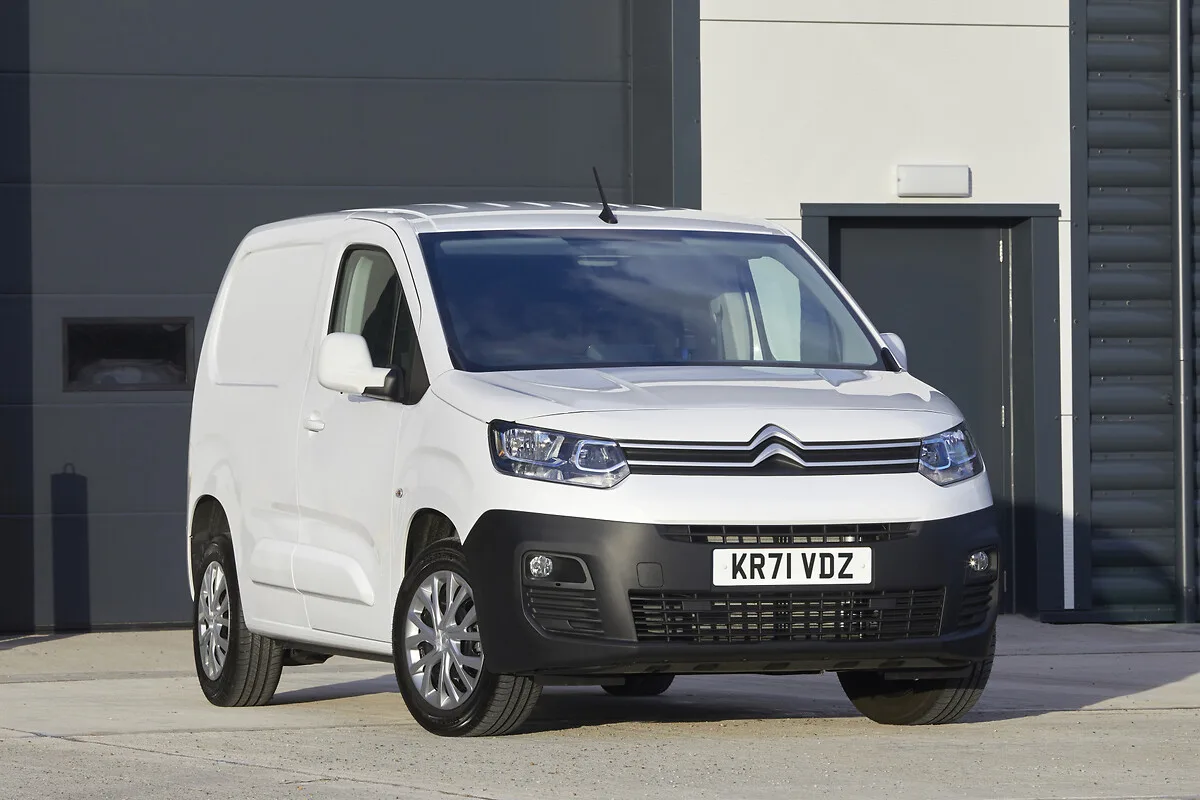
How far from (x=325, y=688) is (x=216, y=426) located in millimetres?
1489

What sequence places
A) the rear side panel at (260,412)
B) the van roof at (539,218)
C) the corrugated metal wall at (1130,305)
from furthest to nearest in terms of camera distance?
the corrugated metal wall at (1130,305)
the rear side panel at (260,412)
the van roof at (539,218)

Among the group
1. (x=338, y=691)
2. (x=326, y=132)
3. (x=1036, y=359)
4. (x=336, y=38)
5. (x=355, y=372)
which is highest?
(x=336, y=38)

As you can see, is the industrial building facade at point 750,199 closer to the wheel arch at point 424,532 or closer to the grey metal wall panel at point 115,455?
the grey metal wall panel at point 115,455

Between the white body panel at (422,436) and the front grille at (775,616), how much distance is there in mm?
244

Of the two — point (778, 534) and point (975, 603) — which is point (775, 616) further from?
point (975, 603)

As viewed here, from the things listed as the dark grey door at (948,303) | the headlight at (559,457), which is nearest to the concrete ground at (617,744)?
the headlight at (559,457)

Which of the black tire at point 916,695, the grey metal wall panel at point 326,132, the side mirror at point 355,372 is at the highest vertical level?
the grey metal wall panel at point 326,132

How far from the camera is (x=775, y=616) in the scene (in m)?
6.93

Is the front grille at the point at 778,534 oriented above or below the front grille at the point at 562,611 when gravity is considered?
above

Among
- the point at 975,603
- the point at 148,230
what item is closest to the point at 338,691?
the point at 975,603

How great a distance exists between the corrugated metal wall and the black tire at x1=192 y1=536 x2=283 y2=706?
631 centimetres

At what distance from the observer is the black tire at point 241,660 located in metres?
8.78

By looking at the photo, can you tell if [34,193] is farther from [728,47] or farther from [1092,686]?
[1092,686]

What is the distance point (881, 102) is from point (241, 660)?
20.4 ft
